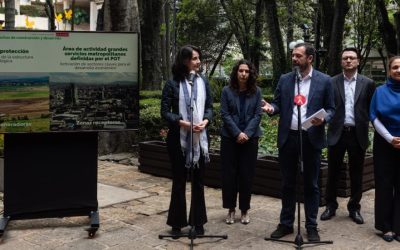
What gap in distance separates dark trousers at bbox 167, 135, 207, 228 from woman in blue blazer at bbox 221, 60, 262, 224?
0.56 meters

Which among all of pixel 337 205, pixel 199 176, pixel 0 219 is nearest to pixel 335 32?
pixel 337 205

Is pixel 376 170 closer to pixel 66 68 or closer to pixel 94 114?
pixel 94 114

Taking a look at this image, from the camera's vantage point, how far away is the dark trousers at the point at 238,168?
231 inches

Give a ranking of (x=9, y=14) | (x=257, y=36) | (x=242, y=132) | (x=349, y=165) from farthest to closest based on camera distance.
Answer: (x=257, y=36) < (x=9, y=14) < (x=349, y=165) < (x=242, y=132)

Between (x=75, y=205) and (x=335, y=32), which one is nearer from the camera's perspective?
(x=75, y=205)

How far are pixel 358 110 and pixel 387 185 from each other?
950 mm

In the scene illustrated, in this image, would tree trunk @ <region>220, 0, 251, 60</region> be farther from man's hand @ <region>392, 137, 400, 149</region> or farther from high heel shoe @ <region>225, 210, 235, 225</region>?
man's hand @ <region>392, 137, 400, 149</region>

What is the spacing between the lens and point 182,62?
5.35m

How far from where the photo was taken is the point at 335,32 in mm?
16125

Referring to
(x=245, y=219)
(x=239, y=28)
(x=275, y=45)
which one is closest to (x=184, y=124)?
(x=245, y=219)

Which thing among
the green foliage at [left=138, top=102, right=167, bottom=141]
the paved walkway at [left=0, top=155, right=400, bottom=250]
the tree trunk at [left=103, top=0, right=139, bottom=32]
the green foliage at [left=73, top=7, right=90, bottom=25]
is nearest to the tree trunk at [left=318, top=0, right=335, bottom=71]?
the green foliage at [left=138, top=102, right=167, bottom=141]

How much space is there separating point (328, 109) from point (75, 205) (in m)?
3.10

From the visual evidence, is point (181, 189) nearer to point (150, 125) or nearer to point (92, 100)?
point (92, 100)

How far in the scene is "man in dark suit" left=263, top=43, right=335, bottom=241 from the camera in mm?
5270
